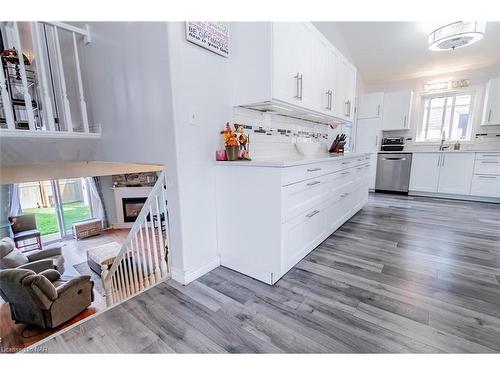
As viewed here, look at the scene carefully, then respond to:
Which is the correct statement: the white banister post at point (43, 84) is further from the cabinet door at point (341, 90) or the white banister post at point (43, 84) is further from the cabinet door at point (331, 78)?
the cabinet door at point (341, 90)

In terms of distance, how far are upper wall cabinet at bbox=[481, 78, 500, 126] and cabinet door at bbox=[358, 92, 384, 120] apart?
1664mm

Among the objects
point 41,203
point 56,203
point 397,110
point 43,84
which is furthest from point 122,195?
point 397,110

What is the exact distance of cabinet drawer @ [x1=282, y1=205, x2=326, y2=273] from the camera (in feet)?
5.65

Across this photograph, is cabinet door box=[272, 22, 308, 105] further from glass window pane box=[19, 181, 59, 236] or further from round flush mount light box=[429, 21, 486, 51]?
glass window pane box=[19, 181, 59, 236]

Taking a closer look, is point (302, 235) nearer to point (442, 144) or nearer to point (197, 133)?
point (197, 133)

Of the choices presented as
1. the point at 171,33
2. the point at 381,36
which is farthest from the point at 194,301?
the point at 381,36

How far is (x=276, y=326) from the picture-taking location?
4.23 ft

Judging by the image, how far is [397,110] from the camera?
488 centimetres

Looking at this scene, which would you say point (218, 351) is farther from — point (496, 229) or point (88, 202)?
point (88, 202)

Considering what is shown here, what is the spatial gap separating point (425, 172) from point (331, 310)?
175 inches

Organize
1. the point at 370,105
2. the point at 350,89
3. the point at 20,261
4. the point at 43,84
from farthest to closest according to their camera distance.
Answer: the point at 370,105 → the point at 20,261 → the point at 350,89 → the point at 43,84

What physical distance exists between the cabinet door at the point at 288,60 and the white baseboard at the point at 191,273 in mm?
1455

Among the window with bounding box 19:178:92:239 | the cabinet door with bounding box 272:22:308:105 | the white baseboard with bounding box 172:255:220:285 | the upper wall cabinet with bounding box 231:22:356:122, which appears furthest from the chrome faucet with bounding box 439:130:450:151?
the window with bounding box 19:178:92:239

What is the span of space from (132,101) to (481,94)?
600cm
